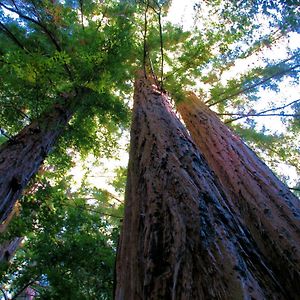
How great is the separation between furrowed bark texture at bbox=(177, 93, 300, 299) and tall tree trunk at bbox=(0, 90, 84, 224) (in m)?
2.26

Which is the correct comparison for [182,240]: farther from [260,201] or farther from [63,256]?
[63,256]

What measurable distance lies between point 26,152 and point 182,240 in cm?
318

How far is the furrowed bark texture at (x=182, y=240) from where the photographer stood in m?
1.13

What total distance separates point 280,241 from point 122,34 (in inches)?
147

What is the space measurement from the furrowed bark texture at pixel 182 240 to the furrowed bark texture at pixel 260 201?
0.96 ft

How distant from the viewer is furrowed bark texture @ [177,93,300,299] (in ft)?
7.05

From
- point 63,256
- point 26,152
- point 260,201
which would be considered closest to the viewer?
point 260,201

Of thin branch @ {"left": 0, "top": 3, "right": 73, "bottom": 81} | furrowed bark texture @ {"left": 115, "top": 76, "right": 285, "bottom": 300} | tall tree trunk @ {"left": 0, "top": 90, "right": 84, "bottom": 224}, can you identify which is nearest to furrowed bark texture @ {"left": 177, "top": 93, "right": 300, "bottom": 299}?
furrowed bark texture @ {"left": 115, "top": 76, "right": 285, "bottom": 300}

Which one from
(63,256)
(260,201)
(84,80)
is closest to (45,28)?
(84,80)

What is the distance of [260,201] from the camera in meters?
2.86

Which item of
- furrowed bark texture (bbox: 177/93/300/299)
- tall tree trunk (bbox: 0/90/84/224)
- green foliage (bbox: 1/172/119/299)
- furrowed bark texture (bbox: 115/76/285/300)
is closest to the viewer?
furrowed bark texture (bbox: 115/76/285/300)

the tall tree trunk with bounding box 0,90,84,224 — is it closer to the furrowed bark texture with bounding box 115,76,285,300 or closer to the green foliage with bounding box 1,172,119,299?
the green foliage with bounding box 1,172,119,299

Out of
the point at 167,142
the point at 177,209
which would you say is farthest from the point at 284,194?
the point at 177,209

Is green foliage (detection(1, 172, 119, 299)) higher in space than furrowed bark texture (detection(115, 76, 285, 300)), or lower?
higher
